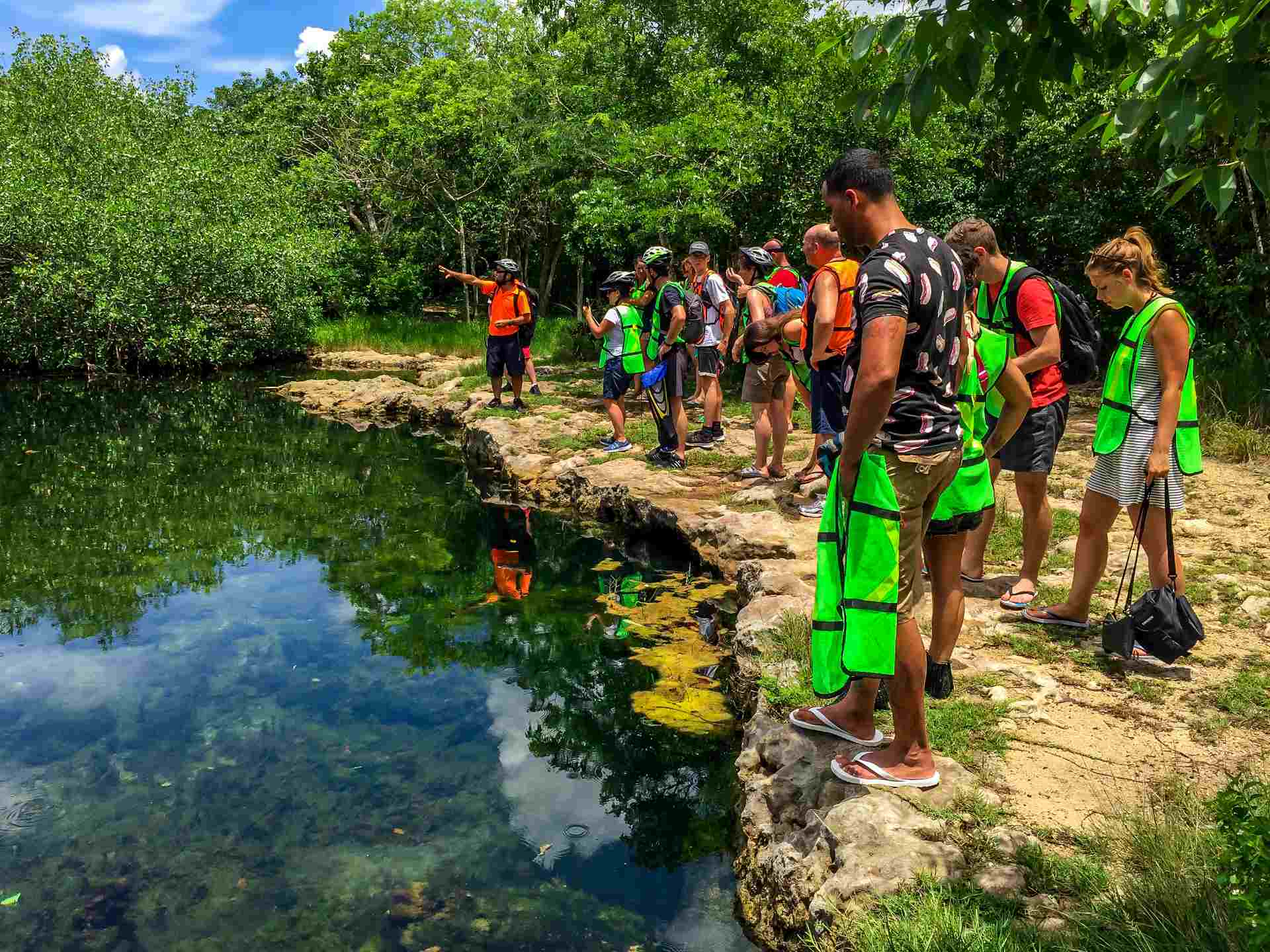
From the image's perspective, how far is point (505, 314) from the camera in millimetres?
11617

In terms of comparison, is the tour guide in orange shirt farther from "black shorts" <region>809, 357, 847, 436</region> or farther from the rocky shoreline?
"black shorts" <region>809, 357, 847, 436</region>

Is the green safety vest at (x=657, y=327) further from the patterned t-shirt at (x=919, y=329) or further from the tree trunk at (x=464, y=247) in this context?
the tree trunk at (x=464, y=247)

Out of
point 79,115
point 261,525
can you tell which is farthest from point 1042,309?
point 79,115

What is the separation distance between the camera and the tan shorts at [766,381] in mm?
7875

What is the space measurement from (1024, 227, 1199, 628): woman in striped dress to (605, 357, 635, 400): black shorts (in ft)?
17.2

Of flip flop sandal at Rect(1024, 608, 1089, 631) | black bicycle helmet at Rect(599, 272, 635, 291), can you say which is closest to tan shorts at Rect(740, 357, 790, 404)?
black bicycle helmet at Rect(599, 272, 635, 291)

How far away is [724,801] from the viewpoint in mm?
4359

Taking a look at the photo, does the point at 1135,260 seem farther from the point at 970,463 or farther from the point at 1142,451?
the point at 970,463

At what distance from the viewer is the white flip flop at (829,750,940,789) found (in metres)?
3.37

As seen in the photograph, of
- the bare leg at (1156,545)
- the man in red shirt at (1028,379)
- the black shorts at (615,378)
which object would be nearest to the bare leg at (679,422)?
the black shorts at (615,378)

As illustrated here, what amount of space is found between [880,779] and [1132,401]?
2361mm

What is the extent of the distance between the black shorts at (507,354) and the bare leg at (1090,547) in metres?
8.29

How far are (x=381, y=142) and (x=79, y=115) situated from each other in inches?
305

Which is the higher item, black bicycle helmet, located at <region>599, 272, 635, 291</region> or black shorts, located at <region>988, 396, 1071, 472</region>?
black bicycle helmet, located at <region>599, 272, 635, 291</region>
